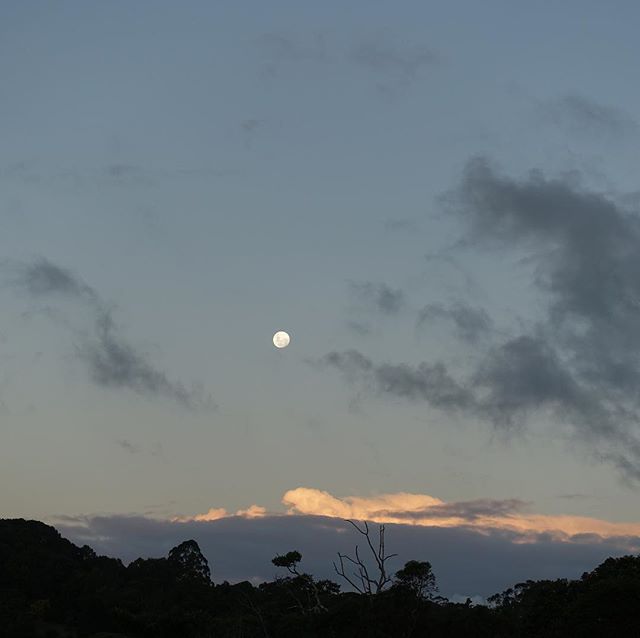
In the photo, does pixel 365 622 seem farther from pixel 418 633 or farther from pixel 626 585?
pixel 626 585

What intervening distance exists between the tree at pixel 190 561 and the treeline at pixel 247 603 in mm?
192

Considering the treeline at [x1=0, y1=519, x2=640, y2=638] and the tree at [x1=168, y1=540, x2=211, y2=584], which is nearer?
the treeline at [x1=0, y1=519, x2=640, y2=638]

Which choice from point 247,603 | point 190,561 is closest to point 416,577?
point 247,603

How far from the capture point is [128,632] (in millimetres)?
97125

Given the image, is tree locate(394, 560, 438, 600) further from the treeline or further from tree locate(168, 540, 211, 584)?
tree locate(168, 540, 211, 584)

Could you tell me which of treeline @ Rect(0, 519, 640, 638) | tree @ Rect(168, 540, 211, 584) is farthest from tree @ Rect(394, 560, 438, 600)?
tree @ Rect(168, 540, 211, 584)

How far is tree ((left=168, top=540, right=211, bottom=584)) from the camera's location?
138600 millimetres

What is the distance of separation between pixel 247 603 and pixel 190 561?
52706mm

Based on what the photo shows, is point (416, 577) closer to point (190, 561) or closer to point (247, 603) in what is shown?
point (247, 603)

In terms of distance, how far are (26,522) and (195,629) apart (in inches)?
2903

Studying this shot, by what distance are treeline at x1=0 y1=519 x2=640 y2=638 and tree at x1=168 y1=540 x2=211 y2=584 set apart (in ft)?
0.63

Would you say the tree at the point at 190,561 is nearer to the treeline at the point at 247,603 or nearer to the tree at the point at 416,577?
the treeline at the point at 247,603

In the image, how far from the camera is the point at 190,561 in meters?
143

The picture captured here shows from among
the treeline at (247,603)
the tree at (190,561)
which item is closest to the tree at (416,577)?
the treeline at (247,603)
